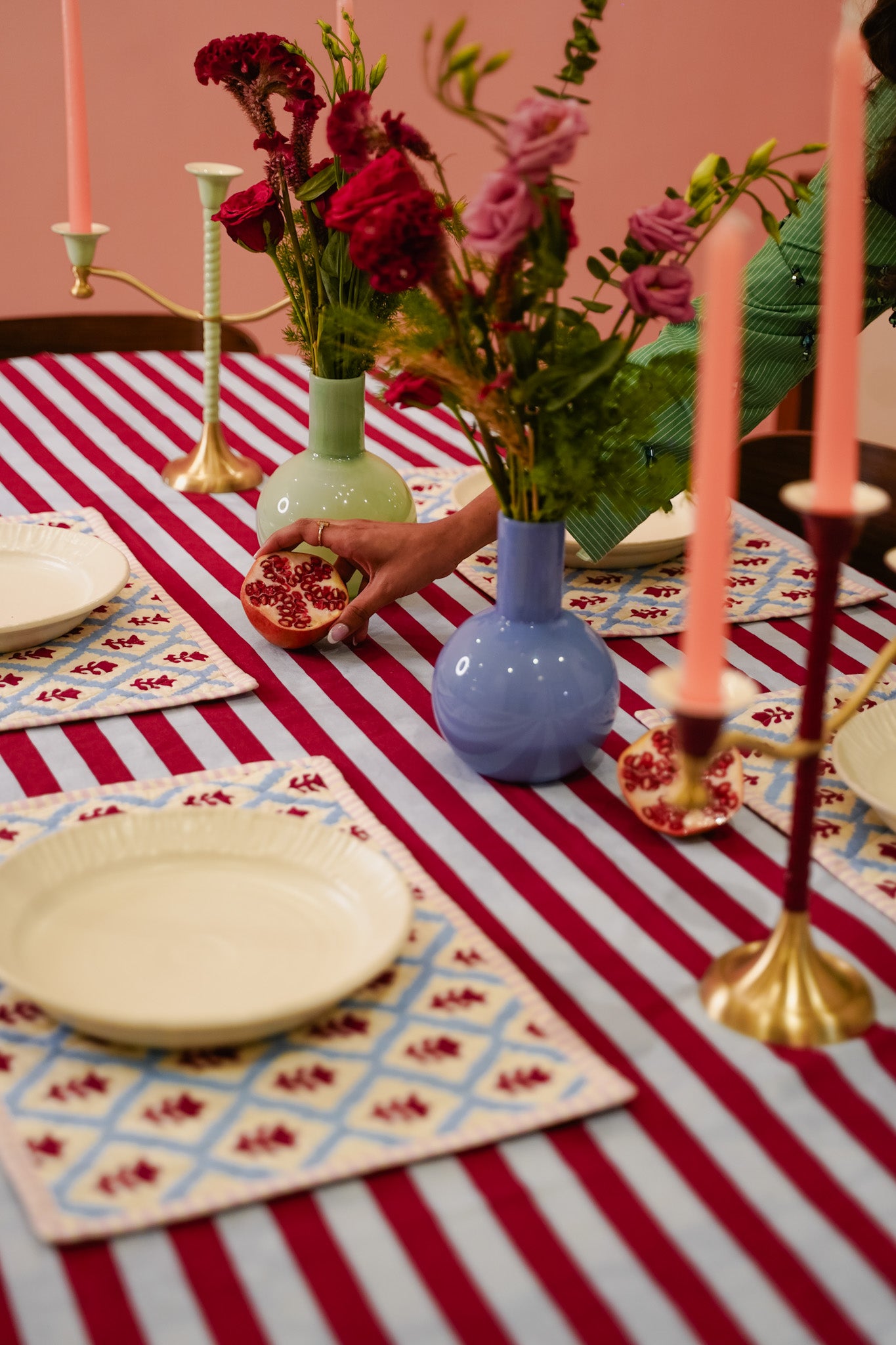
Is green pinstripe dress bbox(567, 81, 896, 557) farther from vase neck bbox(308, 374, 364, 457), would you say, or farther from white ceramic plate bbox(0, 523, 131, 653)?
white ceramic plate bbox(0, 523, 131, 653)

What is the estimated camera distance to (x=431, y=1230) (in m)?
0.70

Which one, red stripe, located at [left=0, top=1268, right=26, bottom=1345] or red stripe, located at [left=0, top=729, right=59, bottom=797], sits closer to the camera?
red stripe, located at [left=0, top=1268, right=26, bottom=1345]

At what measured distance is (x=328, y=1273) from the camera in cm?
67

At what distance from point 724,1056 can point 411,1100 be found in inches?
7.2

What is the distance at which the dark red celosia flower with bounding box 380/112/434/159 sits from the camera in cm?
108

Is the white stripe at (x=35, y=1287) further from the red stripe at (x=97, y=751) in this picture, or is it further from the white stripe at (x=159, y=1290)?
the red stripe at (x=97, y=751)

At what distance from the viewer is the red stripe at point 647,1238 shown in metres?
0.65

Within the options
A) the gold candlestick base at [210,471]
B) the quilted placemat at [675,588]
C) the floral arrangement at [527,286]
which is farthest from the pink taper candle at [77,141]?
the floral arrangement at [527,286]

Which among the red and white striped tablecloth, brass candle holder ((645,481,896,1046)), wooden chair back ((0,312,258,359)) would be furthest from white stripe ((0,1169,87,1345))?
wooden chair back ((0,312,258,359))

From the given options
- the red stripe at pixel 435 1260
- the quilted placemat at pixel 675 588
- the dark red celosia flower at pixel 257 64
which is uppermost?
the dark red celosia flower at pixel 257 64

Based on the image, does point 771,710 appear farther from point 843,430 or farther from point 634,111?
point 634,111

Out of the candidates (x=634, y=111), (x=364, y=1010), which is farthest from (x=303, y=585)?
(x=634, y=111)

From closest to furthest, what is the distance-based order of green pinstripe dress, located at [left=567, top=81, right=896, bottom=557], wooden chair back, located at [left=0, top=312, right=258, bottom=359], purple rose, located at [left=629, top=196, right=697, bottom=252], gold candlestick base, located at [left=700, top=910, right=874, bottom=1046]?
1. gold candlestick base, located at [left=700, top=910, right=874, bottom=1046]
2. purple rose, located at [left=629, top=196, right=697, bottom=252]
3. green pinstripe dress, located at [left=567, top=81, right=896, bottom=557]
4. wooden chair back, located at [left=0, top=312, right=258, bottom=359]

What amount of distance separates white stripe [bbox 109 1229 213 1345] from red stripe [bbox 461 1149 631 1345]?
0.50 feet
